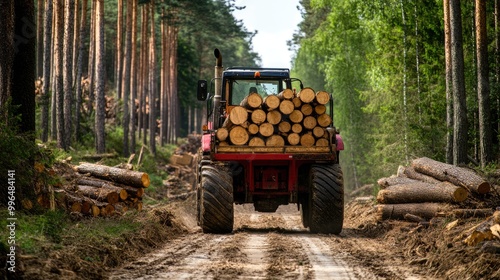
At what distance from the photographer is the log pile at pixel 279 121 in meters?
15.3

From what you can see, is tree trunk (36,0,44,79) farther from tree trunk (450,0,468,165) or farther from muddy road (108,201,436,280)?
muddy road (108,201,436,280)

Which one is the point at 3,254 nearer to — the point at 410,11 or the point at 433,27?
the point at 433,27

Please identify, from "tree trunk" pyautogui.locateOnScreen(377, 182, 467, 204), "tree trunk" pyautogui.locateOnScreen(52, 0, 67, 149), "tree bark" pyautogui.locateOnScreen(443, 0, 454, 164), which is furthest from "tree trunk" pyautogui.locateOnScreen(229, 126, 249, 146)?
"tree trunk" pyautogui.locateOnScreen(52, 0, 67, 149)

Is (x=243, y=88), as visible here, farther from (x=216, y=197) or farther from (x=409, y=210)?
(x=409, y=210)

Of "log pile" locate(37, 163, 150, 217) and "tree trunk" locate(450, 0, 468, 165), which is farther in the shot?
"tree trunk" locate(450, 0, 468, 165)

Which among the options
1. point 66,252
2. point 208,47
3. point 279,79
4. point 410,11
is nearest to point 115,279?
point 66,252

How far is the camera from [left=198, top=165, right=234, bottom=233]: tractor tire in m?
15.4

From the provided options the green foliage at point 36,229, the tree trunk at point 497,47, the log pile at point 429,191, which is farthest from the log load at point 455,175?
the tree trunk at point 497,47

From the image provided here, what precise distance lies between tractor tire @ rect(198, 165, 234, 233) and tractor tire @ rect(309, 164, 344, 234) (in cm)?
171

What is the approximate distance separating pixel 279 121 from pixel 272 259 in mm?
4574

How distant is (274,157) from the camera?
1541 cm

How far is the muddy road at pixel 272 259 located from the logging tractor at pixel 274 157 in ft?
1.88

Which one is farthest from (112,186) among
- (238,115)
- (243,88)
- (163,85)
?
(163,85)

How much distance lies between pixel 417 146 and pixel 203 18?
2997 cm
